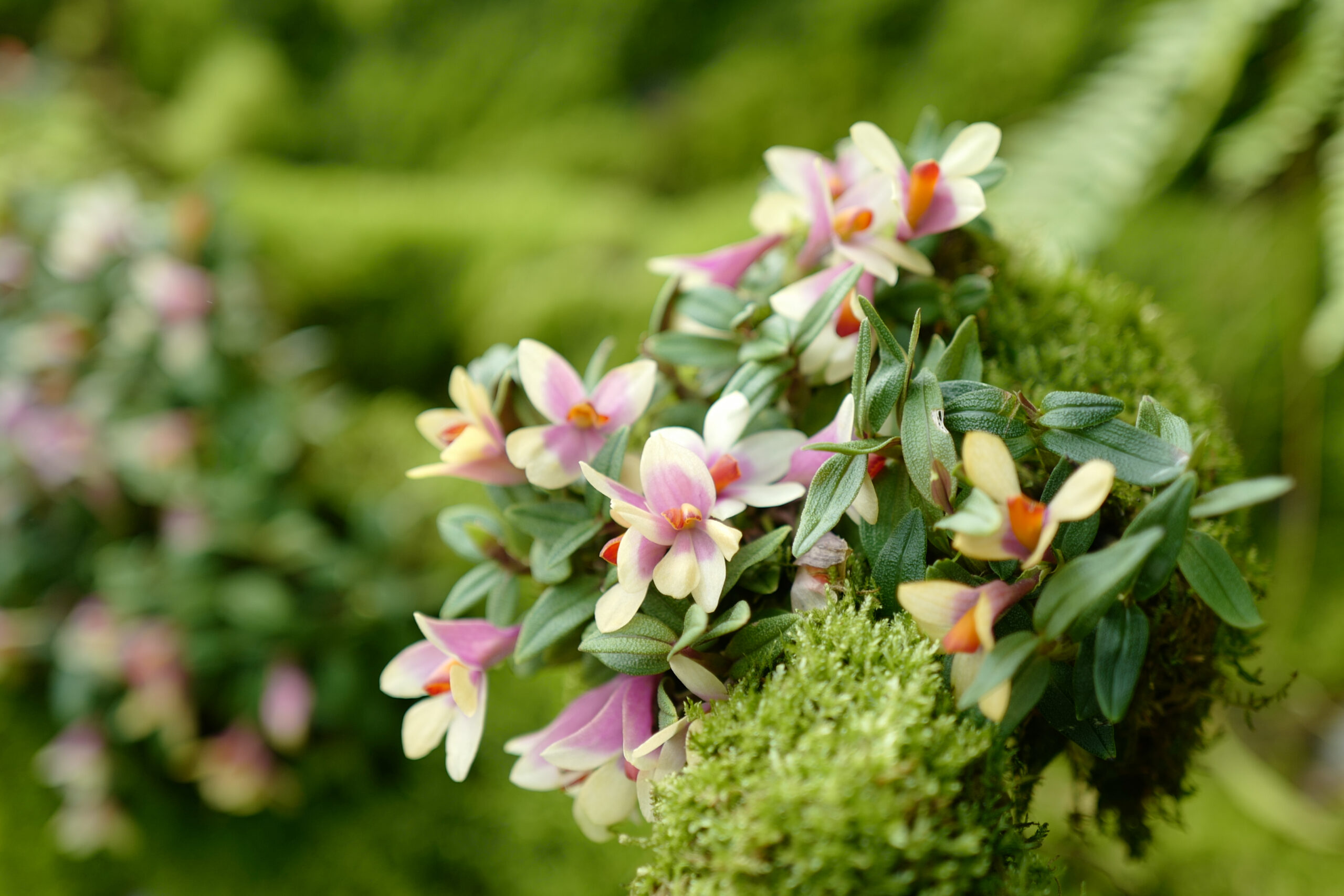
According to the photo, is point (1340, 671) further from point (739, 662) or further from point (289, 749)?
point (289, 749)

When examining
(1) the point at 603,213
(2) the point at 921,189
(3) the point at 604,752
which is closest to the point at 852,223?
(2) the point at 921,189

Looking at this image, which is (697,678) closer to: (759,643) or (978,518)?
(759,643)

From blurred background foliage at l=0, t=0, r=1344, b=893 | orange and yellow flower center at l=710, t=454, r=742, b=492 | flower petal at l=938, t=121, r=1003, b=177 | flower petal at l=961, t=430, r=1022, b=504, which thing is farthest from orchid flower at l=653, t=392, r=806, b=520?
blurred background foliage at l=0, t=0, r=1344, b=893

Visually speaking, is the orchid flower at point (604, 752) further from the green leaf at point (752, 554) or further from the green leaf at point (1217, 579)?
the green leaf at point (1217, 579)

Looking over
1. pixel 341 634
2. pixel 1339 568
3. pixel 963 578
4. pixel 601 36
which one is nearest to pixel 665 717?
A: pixel 963 578

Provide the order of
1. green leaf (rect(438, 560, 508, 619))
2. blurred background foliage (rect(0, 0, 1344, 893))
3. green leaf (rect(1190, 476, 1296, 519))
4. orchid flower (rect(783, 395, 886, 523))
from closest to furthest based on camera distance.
A: green leaf (rect(1190, 476, 1296, 519)) → orchid flower (rect(783, 395, 886, 523)) → green leaf (rect(438, 560, 508, 619)) → blurred background foliage (rect(0, 0, 1344, 893))

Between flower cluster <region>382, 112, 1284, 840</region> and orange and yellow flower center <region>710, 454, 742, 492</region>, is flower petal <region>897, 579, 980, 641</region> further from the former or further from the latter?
orange and yellow flower center <region>710, 454, 742, 492</region>
